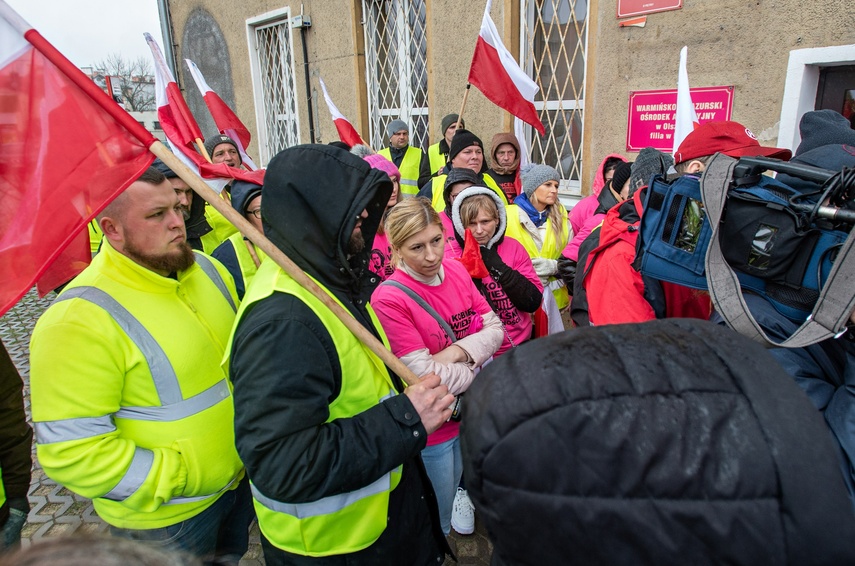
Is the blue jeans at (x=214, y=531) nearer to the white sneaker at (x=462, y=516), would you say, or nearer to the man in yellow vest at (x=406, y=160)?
the white sneaker at (x=462, y=516)

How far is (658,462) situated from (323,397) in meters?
0.94

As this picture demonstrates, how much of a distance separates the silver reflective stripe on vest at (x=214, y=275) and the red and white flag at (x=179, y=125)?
673mm

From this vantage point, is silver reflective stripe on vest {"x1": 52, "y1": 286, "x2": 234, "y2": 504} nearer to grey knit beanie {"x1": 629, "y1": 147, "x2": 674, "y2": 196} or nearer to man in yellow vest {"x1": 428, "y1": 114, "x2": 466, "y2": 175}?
grey knit beanie {"x1": 629, "y1": 147, "x2": 674, "y2": 196}

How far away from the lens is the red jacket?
1.84 m

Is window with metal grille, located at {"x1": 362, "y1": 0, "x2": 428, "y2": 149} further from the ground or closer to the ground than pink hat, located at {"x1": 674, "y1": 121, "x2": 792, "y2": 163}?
further from the ground

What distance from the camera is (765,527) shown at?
1.77ft

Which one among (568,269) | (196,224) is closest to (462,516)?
(568,269)

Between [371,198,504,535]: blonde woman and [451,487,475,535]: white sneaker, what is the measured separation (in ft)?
1.56

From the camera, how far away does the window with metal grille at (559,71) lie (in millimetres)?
5242

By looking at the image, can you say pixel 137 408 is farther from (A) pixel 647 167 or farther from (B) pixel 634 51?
(B) pixel 634 51

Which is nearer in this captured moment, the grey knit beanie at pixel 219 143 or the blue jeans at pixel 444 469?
the blue jeans at pixel 444 469

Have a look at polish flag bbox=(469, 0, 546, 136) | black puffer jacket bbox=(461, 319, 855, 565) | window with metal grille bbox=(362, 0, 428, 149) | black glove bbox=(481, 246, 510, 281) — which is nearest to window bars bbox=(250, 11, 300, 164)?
window with metal grille bbox=(362, 0, 428, 149)

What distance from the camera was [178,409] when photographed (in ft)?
5.56

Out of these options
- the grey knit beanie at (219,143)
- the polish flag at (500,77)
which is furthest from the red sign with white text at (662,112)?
the grey knit beanie at (219,143)
